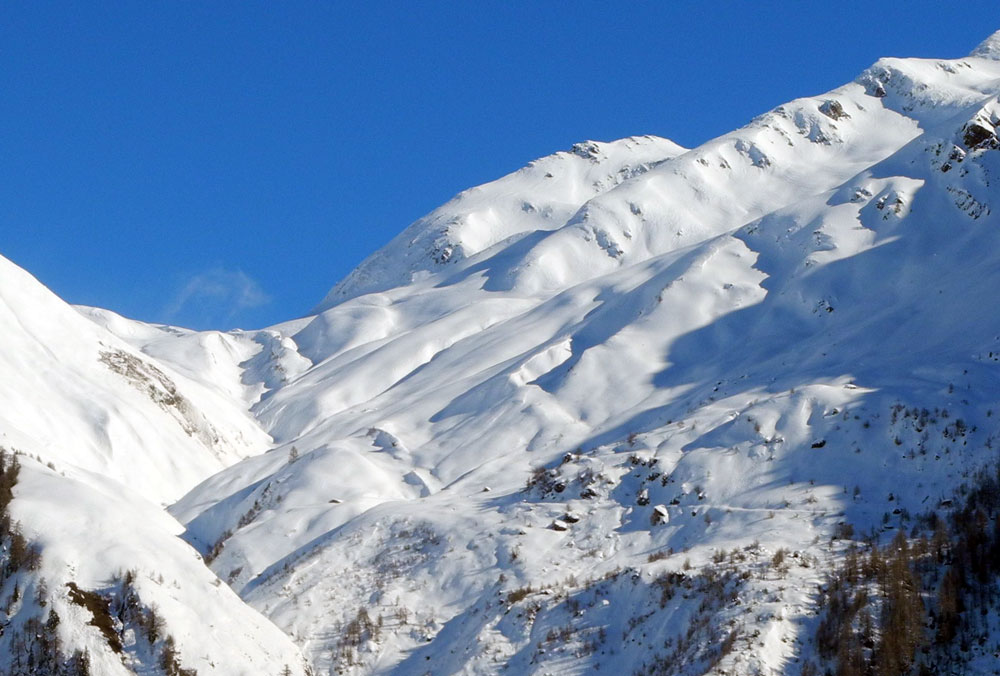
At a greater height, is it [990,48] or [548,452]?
[990,48]

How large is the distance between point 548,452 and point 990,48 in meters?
105

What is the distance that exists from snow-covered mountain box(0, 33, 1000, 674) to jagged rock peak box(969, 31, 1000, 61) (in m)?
51.5

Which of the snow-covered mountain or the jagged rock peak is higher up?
the jagged rock peak

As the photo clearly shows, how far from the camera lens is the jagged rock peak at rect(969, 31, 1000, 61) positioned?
121 metres

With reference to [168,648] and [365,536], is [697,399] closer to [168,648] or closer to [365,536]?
[365,536]

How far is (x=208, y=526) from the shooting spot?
40.4 m

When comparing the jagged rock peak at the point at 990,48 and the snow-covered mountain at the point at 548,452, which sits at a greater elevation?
the jagged rock peak at the point at 990,48

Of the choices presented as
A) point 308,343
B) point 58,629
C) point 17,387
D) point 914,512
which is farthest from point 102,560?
point 308,343

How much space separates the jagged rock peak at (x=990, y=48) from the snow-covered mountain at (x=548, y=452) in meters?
51.5

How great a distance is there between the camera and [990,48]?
123 m

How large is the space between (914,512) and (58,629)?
1929cm

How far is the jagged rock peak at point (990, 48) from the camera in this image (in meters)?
121

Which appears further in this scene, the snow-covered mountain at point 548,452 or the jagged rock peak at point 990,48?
the jagged rock peak at point 990,48

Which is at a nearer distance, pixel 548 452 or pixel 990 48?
pixel 548 452
